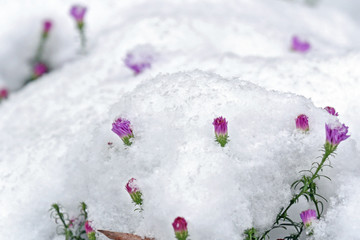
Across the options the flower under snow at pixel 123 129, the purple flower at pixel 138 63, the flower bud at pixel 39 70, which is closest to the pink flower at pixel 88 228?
the flower under snow at pixel 123 129

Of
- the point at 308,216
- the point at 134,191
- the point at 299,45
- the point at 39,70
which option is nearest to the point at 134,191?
the point at 134,191

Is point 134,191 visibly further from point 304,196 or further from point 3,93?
point 3,93

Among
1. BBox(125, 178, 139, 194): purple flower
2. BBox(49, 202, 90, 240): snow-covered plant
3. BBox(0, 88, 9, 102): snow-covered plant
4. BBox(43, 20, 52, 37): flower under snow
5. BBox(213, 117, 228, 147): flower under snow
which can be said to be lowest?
BBox(125, 178, 139, 194): purple flower

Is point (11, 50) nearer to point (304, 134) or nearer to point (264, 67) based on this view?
point (264, 67)

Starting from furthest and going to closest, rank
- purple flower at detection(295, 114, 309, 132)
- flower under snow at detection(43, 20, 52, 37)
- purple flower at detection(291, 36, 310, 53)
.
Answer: flower under snow at detection(43, 20, 52, 37), purple flower at detection(291, 36, 310, 53), purple flower at detection(295, 114, 309, 132)

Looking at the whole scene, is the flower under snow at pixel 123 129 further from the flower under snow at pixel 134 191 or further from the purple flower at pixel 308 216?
the purple flower at pixel 308 216

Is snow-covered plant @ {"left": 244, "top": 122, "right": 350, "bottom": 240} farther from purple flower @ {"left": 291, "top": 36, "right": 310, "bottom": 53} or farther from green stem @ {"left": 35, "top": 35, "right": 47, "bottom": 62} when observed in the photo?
green stem @ {"left": 35, "top": 35, "right": 47, "bottom": 62}

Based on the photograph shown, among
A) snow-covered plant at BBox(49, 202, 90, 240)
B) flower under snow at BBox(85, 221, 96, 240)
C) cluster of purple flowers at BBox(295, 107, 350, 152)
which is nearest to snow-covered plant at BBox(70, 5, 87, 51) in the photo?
snow-covered plant at BBox(49, 202, 90, 240)
